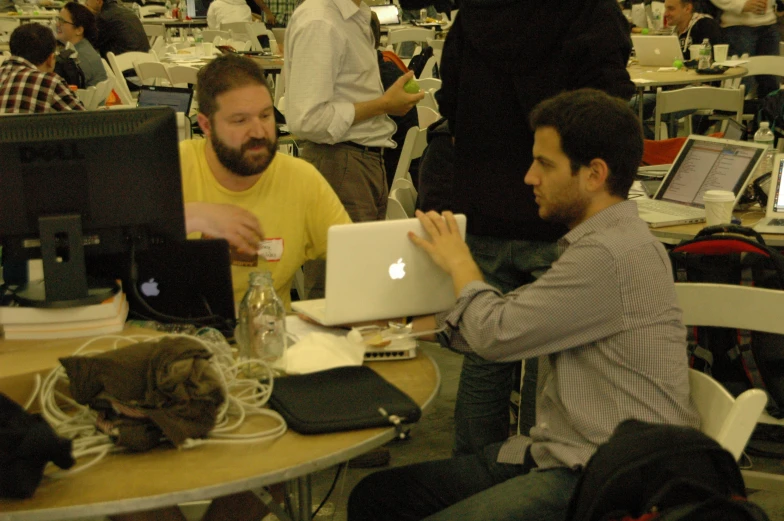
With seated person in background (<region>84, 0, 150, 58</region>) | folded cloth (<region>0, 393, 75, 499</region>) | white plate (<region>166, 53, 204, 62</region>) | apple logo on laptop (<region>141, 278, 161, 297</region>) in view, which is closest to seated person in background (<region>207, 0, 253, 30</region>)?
seated person in background (<region>84, 0, 150, 58</region>)

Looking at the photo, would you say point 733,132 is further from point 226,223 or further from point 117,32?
point 117,32

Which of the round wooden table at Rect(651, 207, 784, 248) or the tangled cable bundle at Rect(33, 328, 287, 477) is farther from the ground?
the tangled cable bundle at Rect(33, 328, 287, 477)

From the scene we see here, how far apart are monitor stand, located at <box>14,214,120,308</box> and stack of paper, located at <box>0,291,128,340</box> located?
0.05 feet

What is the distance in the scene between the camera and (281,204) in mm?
2658

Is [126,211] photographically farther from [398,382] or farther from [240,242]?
[398,382]

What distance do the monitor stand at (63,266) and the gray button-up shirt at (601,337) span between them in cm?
82

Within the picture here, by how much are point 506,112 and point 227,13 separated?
29.8 feet

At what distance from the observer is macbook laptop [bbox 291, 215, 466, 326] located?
2.00 meters

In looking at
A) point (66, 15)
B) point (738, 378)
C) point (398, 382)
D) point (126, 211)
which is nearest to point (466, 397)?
point (738, 378)

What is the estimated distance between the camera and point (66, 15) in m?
7.75

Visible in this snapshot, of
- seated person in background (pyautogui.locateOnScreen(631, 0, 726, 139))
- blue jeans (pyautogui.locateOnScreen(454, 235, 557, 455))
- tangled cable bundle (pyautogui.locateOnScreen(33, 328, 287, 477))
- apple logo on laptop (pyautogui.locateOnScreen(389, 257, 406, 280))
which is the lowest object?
blue jeans (pyautogui.locateOnScreen(454, 235, 557, 455))

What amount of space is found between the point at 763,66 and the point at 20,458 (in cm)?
627

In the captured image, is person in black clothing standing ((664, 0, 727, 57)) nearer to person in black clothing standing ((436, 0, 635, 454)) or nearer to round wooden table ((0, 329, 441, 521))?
person in black clothing standing ((436, 0, 635, 454))

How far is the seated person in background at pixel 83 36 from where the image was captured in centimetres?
754
